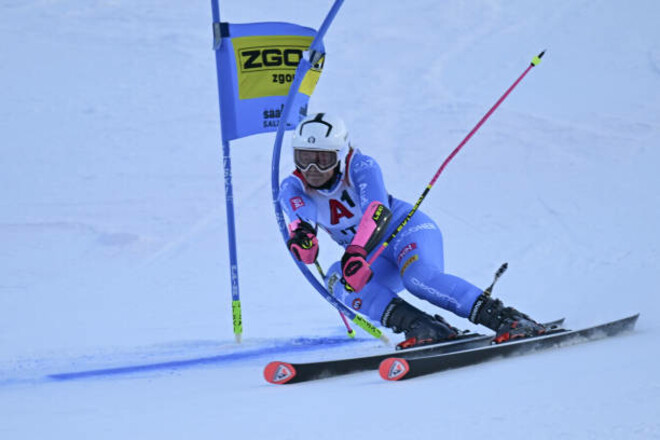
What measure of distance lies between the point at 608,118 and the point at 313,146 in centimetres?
864

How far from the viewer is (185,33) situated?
53.1 feet

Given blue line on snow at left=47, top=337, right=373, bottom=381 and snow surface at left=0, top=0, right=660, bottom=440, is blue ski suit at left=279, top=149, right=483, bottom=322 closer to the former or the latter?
snow surface at left=0, top=0, right=660, bottom=440

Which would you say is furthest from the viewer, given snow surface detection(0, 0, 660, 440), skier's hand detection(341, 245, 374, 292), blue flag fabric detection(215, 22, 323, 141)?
blue flag fabric detection(215, 22, 323, 141)

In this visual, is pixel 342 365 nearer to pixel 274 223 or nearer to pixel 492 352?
pixel 492 352

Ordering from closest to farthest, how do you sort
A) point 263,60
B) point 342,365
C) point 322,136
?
1. point 342,365
2. point 322,136
3. point 263,60

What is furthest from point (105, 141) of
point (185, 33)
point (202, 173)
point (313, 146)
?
point (313, 146)

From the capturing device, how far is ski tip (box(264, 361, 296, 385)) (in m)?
3.74

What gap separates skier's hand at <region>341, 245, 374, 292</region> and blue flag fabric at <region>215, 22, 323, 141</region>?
5.40 feet

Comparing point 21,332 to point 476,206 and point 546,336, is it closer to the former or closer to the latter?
point 546,336

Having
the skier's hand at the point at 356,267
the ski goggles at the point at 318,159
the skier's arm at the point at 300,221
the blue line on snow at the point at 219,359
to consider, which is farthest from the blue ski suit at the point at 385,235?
the blue line on snow at the point at 219,359

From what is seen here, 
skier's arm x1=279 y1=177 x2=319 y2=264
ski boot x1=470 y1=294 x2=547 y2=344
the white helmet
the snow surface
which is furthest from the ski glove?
ski boot x1=470 y1=294 x2=547 y2=344

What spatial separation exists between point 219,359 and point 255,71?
190 cm

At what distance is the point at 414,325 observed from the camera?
4363mm

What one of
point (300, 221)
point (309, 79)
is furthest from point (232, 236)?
point (300, 221)
